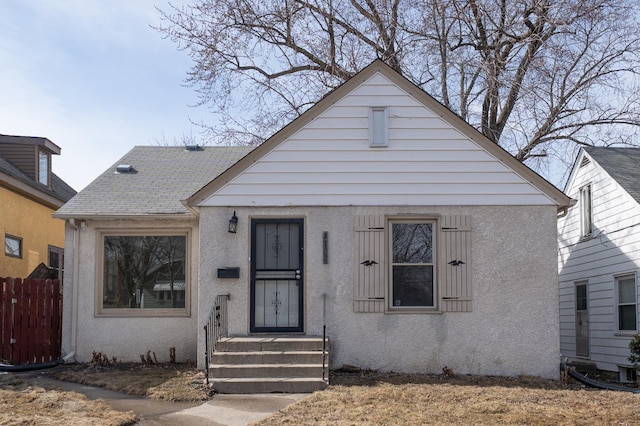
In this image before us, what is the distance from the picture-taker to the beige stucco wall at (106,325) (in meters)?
13.0

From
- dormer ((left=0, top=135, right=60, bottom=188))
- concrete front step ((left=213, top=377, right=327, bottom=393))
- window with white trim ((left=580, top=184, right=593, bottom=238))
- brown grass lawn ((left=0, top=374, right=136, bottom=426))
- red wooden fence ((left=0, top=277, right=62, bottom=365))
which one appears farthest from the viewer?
dormer ((left=0, top=135, right=60, bottom=188))

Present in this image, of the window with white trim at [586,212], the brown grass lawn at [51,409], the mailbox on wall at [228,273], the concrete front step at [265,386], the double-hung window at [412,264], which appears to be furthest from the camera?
the window with white trim at [586,212]

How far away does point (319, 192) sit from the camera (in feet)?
39.6

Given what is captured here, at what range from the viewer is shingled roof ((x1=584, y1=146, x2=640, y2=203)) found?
47.9 ft

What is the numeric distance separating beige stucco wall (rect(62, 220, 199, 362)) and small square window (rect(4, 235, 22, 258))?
4.62 m

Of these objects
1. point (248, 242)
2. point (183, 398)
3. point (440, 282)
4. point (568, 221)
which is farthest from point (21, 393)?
point (568, 221)

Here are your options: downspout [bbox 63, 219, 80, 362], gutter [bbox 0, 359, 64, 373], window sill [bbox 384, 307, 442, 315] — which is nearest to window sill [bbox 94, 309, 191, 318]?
downspout [bbox 63, 219, 80, 362]

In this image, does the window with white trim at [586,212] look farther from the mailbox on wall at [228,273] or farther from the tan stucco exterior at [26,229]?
the tan stucco exterior at [26,229]

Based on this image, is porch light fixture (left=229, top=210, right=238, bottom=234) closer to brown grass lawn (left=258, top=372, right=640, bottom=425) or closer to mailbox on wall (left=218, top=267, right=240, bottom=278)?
mailbox on wall (left=218, top=267, right=240, bottom=278)

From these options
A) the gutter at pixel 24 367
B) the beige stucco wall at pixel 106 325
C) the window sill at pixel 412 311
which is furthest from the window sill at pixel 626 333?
the gutter at pixel 24 367

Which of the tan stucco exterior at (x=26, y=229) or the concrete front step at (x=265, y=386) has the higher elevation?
the tan stucco exterior at (x=26, y=229)

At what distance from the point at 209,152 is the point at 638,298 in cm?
950

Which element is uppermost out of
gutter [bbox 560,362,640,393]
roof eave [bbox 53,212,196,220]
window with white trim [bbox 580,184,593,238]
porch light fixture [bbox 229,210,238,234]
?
window with white trim [bbox 580,184,593,238]

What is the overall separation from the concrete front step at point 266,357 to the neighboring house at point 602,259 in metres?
6.97
